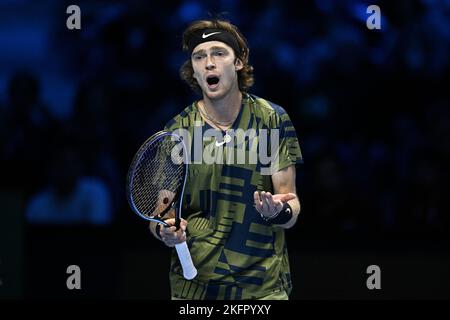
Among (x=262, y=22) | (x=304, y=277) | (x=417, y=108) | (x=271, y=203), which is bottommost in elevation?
(x=304, y=277)

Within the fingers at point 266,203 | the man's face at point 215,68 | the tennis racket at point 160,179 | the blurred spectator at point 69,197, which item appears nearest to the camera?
the fingers at point 266,203

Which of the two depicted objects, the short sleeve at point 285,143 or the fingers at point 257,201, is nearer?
the fingers at point 257,201

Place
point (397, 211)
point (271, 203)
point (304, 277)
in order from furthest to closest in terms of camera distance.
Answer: point (397, 211)
point (304, 277)
point (271, 203)

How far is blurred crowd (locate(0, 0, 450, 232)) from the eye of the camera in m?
5.59

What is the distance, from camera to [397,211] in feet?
18.4

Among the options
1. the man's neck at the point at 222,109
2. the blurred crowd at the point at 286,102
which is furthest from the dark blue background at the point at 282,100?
the man's neck at the point at 222,109

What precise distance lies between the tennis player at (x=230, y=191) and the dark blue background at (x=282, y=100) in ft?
3.72

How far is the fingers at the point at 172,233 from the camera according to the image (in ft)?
13.1

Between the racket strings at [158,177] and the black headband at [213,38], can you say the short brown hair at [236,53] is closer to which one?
the black headband at [213,38]

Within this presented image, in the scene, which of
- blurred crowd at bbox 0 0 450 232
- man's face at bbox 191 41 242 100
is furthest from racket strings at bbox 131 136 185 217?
blurred crowd at bbox 0 0 450 232

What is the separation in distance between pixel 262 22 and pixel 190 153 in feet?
6.07

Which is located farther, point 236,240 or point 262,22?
point 262,22

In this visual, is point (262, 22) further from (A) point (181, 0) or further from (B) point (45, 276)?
(B) point (45, 276)

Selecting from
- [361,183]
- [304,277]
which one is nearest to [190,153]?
[304,277]
